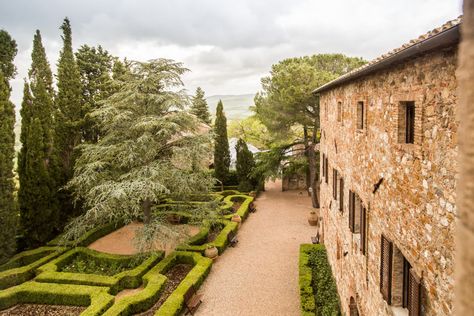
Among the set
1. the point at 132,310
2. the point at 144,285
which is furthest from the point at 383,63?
the point at 144,285

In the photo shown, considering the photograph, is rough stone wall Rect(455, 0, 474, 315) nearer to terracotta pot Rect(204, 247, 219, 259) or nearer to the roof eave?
the roof eave

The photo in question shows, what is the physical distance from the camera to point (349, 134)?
9336mm

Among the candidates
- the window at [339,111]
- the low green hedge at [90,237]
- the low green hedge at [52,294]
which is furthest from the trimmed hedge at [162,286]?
the window at [339,111]

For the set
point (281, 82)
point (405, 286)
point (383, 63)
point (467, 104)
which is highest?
point (281, 82)

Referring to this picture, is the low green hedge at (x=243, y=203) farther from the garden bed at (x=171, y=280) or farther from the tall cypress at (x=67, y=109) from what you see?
the tall cypress at (x=67, y=109)

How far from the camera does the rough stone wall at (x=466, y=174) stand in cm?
78

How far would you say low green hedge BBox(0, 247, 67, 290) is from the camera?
527 inches

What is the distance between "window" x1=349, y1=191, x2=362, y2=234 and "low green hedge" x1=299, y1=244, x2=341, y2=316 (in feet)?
11.5

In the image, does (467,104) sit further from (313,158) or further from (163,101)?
(313,158)

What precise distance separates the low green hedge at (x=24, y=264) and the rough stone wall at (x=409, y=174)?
13.0 m

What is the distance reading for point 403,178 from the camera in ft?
16.9

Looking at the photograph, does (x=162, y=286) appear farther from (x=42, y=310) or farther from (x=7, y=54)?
(x=7, y=54)

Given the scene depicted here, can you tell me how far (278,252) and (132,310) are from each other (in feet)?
25.2

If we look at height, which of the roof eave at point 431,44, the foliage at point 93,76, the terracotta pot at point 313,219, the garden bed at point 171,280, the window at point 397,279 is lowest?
Result: the garden bed at point 171,280
